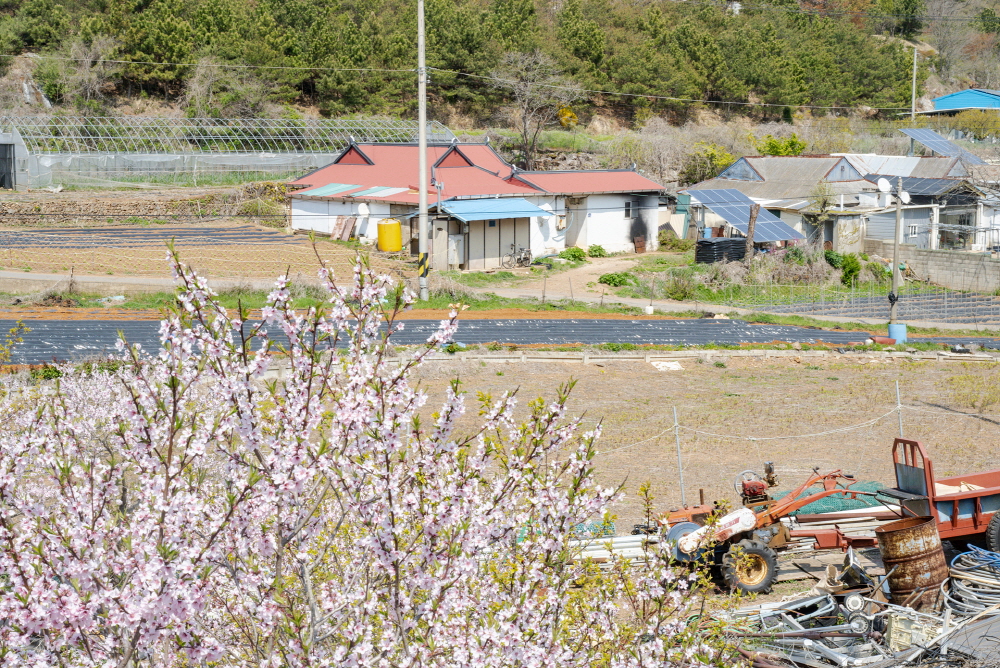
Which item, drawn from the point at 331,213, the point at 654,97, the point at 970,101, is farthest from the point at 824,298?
the point at 970,101

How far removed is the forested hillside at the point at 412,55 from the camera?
6194 centimetres

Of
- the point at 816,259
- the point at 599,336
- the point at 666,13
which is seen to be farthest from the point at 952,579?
the point at 666,13

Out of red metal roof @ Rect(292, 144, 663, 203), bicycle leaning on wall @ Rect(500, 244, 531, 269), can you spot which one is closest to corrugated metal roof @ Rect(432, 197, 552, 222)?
red metal roof @ Rect(292, 144, 663, 203)

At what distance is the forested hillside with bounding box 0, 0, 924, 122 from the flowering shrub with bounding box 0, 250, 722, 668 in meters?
56.0

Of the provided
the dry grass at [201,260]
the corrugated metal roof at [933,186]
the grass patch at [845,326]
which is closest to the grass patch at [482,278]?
the dry grass at [201,260]

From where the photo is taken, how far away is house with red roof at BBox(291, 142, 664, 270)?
38812mm

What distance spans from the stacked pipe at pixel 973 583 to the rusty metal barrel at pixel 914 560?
19cm

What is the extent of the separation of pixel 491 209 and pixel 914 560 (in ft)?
95.7

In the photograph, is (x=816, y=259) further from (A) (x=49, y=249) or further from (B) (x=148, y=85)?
(B) (x=148, y=85)

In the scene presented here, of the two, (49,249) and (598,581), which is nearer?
(598,581)

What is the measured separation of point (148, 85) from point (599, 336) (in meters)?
46.1

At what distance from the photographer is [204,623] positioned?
605 cm

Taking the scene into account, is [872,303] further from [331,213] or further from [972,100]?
[972,100]

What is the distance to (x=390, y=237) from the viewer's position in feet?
128
